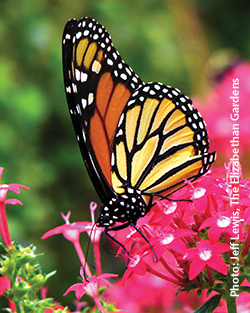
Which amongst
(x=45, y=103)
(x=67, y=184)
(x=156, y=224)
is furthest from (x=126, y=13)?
(x=156, y=224)

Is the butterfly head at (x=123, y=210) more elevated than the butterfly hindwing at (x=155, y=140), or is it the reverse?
the butterfly hindwing at (x=155, y=140)

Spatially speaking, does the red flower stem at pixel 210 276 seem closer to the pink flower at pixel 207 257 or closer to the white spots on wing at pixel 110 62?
the pink flower at pixel 207 257

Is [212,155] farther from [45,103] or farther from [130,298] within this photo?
[45,103]

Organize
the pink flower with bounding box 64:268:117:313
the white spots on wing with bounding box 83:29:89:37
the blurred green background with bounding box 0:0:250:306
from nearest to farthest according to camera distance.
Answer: the pink flower with bounding box 64:268:117:313 → the white spots on wing with bounding box 83:29:89:37 → the blurred green background with bounding box 0:0:250:306

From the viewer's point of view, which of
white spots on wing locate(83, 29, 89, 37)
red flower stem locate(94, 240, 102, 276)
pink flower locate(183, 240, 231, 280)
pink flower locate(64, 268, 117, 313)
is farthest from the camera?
white spots on wing locate(83, 29, 89, 37)

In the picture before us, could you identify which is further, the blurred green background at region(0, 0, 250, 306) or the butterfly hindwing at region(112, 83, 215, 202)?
the blurred green background at region(0, 0, 250, 306)

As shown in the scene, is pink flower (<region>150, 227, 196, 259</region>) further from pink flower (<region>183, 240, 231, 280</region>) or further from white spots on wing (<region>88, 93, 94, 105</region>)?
white spots on wing (<region>88, 93, 94, 105</region>)

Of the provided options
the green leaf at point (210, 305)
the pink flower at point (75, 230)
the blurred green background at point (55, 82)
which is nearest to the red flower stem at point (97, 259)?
the pink flower at point (75, 230)

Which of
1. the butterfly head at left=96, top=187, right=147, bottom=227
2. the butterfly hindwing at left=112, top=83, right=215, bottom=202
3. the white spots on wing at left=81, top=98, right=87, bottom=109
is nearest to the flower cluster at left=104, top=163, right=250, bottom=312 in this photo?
the butterfly head at left=96, top=187, right=147, bottom=227
